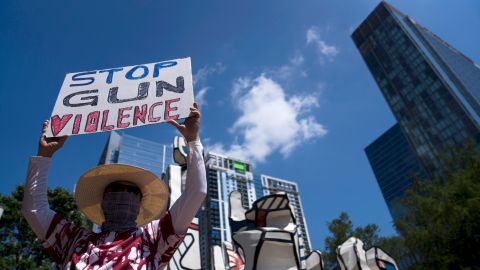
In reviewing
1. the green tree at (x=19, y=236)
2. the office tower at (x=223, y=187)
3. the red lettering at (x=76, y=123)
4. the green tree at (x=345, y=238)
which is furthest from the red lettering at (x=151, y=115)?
the office tower at (x=223, y=187)

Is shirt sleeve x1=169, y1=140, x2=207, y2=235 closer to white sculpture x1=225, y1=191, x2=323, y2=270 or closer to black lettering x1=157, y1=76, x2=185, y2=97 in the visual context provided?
black lettering x1=157, y1=76, x2=185, y2=97

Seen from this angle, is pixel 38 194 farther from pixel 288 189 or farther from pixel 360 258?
pixel 288 189

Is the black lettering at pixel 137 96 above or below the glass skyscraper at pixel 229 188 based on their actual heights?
below

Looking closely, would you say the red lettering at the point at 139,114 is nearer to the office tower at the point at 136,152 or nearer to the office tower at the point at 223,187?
the office tower at the point at 223,187

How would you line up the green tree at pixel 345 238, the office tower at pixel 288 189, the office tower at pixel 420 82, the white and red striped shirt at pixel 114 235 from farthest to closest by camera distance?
the office tower at pixel 288 189, the office tower at pixel 420 82, the green tree at pixel 345 238, the white and red striped shirt at pixel 114 235

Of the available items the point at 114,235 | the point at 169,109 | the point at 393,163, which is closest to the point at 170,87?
the point at 169,109

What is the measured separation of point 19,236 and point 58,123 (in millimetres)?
12727

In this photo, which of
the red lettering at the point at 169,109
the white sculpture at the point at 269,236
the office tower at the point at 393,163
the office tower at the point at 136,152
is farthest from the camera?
the office tower at the point at 136,152

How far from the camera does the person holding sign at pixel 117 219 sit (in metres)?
1.90

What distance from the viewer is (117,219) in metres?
2.12

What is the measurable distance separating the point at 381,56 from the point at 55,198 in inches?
2663

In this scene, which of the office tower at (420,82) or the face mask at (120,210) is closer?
the face mask at (120,210)

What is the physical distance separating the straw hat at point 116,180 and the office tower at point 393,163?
8603 cm

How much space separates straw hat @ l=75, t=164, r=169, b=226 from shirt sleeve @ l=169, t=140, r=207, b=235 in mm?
368
